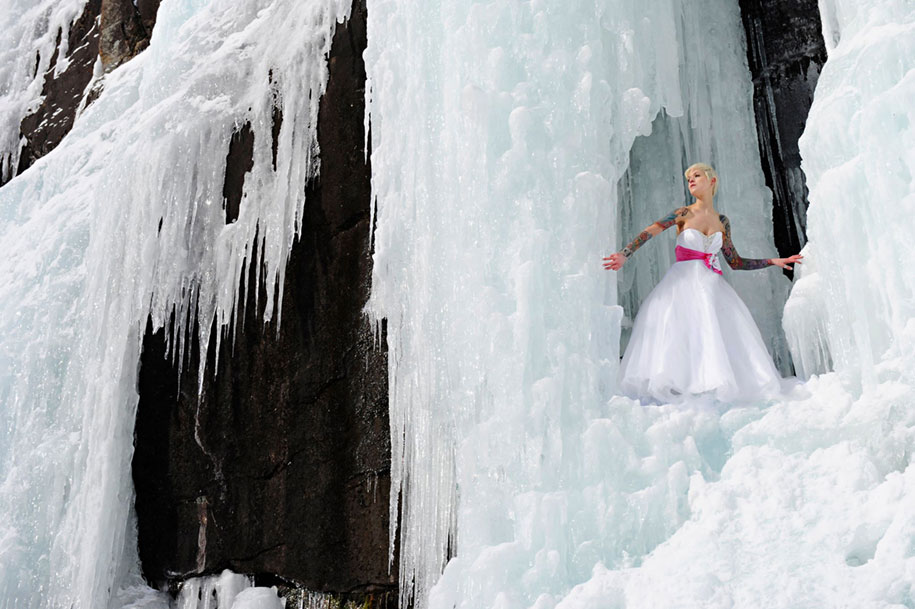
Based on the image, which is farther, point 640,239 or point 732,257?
point 732,257

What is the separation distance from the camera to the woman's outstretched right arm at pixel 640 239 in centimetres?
422

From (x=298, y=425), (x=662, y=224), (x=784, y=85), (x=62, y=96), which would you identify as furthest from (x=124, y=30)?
(x=662, y=224)

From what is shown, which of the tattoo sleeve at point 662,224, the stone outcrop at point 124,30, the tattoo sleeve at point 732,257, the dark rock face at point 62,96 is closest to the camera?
the tattoo sleeve at point 662,224

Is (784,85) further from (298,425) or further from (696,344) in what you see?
(298,425)

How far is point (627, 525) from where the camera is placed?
3.65 metres

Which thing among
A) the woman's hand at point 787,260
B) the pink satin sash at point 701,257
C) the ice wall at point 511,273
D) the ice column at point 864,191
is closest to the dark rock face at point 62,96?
the ice wall at point 511,273

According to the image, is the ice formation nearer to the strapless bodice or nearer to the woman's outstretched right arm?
the woman's outstretched right arm

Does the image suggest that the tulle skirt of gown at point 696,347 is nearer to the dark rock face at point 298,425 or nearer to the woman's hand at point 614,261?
the woman's hand at point 614,261

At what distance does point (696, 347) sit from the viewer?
13.9 feet

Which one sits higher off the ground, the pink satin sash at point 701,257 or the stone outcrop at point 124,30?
the stone outcrop at point 124,30

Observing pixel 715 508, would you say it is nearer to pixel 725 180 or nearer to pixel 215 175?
pixel 725 180

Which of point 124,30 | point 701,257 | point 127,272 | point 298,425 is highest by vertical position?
point 124,30

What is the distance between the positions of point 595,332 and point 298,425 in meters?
2.42

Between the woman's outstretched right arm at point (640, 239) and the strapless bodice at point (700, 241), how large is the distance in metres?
0.09
